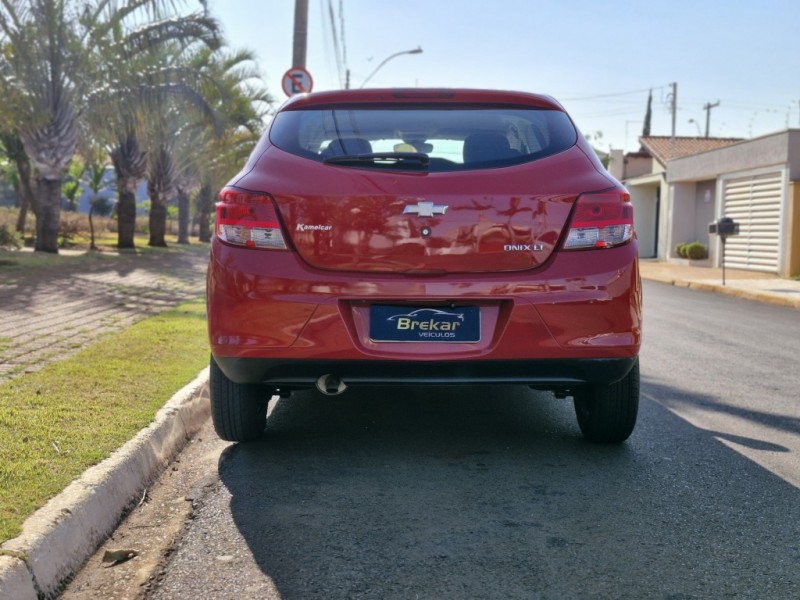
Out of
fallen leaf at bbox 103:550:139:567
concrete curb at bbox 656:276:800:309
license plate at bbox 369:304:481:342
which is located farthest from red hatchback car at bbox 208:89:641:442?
concrete curb at bbox 656:276:800:309

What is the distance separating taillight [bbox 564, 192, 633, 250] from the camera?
12.0 feet

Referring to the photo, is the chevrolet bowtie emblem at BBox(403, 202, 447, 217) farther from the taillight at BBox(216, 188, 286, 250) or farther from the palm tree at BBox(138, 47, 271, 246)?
the palm tree at BBox(138, 47, 271, 246)

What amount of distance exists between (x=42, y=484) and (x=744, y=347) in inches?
280

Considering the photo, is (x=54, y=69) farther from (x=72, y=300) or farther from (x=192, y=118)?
(x=72, y=300)

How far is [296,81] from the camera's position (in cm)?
1366

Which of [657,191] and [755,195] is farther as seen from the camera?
[657,191]

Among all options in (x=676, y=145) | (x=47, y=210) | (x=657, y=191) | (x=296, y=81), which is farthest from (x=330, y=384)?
(x=676, y=145)

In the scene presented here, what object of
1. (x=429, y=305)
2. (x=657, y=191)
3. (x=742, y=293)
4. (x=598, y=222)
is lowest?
(x=742, y=293)

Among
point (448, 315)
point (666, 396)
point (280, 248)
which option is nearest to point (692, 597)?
point (448, 315)

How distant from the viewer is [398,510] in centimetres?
338

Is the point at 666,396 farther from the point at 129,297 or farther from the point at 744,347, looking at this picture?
the point at 129,297

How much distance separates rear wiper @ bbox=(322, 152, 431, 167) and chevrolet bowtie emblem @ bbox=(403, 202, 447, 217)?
0.63 ft

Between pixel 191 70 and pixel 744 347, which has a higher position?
pixel 191 70

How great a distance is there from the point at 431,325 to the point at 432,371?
20 centimetres
